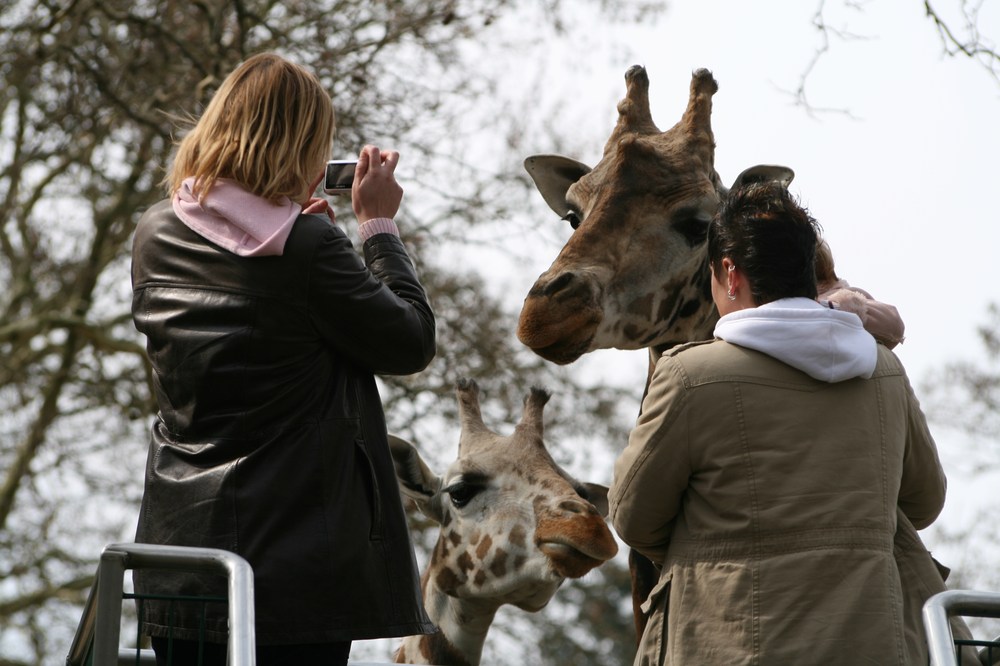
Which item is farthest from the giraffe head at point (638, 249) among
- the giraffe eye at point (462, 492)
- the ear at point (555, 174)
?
the giraffe eye at point (462, 492)

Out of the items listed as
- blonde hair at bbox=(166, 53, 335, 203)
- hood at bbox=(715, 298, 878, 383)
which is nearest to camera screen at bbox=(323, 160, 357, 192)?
blonde hair at bbox=(166, 53, 335, 203)

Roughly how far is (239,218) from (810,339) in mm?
1365

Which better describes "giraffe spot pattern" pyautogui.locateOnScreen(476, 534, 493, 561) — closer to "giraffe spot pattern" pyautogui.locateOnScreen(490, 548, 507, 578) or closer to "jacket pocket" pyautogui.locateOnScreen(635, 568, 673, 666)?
"giraffe spot pattern" pyautogui.locateOnScreen(490, 548, 507, 578)

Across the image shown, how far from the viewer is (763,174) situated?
4.68 meters

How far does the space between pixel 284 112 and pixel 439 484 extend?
298 cm

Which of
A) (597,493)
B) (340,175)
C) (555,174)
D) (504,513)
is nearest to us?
(340,175)

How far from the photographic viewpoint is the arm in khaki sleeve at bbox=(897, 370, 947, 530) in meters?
3.41

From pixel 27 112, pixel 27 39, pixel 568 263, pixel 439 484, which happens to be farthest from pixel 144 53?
pixel 568 263

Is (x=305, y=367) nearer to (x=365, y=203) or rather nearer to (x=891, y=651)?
(x=365, y=203)

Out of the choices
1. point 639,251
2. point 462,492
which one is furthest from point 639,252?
point 462,492

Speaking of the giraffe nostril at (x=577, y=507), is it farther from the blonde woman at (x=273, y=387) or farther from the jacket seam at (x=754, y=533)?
the jacket seam at (x=754, y=533)

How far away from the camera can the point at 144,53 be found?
11625 mm

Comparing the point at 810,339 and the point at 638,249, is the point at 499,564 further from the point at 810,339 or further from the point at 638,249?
the point at 810,339

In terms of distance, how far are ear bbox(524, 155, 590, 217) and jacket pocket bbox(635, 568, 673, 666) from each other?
200cm
